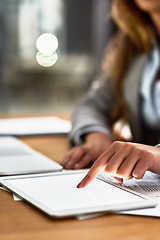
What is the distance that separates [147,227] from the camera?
615 mm

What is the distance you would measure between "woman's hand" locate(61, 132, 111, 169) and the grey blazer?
15 centimetres

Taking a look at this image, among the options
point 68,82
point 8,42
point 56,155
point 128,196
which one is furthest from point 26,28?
point 128,196

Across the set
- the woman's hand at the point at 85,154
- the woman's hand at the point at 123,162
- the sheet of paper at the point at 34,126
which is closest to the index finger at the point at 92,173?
the woman's hand at the point at 123,162

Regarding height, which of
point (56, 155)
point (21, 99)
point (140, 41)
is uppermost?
point (140, 41)

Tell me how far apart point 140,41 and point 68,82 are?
79.4 inches

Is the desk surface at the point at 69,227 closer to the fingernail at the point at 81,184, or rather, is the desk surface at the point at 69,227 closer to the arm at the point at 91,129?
the fingernail at the point at 81,184

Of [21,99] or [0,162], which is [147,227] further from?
[21,99]

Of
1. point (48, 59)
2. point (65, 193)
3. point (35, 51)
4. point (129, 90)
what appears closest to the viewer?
point (65, 193)

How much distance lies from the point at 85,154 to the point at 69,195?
33 cm

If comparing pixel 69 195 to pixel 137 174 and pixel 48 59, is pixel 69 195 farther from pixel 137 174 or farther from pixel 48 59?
pixel 48 59

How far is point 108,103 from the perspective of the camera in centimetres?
156

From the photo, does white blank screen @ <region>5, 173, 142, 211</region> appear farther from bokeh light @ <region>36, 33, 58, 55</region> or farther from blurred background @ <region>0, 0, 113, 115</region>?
bokeh light @ <region>36, 33, 58, 55</region>

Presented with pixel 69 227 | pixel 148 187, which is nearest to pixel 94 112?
pixel 148 187

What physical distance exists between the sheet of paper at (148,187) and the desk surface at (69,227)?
0.01 m
